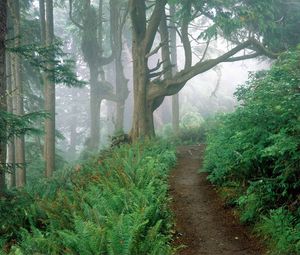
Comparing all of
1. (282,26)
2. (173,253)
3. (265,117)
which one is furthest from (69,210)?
(282,26)

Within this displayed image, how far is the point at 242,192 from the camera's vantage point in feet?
27.9

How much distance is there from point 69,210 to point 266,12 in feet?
41.2

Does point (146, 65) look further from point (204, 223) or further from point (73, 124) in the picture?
point (73, 124)

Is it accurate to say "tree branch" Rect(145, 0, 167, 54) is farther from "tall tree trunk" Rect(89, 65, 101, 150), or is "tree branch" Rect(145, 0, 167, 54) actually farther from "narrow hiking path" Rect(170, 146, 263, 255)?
"tall tree trunk" Rect(89, 65, 101, 150)

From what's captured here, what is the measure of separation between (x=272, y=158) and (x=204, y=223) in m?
1.93

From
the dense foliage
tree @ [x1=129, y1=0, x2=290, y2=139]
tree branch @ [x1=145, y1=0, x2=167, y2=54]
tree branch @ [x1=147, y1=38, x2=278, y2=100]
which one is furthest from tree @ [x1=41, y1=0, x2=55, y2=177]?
the dense foliage

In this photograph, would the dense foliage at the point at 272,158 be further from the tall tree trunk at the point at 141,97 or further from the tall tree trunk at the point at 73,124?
the tall tree trunk at the point at 73,124

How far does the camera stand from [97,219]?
6727 millimetres

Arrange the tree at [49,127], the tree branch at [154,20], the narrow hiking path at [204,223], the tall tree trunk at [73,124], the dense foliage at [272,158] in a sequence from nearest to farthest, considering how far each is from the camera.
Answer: the dense foliage at [272,158]
the narrow hiking path at [204,223]
the tree branch at [154,20]
the tree at [49,127]
the tall tree trunk at [73,124]

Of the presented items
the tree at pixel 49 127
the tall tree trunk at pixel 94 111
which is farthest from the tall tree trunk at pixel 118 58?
the tree at pixel 49 127

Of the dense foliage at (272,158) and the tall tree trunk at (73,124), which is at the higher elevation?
the tall tree trunk at (73,124)

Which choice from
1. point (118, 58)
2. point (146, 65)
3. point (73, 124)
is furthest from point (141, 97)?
point (73, 124)

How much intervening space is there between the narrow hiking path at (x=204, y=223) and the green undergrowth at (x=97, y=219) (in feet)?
1.23

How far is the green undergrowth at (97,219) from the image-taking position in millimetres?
5688
